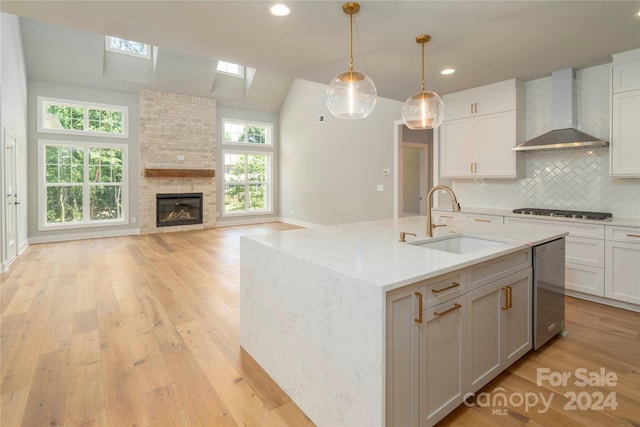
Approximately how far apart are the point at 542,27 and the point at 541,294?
222cm

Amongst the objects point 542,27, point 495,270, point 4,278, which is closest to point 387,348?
point 495,270

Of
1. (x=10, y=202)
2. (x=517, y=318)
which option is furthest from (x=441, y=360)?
(x=10, y=202)

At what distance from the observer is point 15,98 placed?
5.10 m

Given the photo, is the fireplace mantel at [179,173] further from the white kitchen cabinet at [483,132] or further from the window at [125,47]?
the white kitchen cabinet at [483,132]

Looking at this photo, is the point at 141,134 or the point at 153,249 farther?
the point at 141,134

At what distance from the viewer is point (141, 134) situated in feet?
23.9

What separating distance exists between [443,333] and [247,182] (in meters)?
8.28

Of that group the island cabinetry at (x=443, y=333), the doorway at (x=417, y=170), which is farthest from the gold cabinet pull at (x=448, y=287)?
the doorway at (x=417, y=170)

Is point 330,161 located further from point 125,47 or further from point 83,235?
point 83,235

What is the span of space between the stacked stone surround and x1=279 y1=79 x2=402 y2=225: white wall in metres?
2.06

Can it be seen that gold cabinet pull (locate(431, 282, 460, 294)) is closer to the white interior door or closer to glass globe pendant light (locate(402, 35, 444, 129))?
glass globe pendant light (locate(402, 35, 444, 129))

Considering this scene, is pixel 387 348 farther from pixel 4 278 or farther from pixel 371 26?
pixel 4 278

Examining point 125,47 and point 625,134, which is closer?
point 625,134

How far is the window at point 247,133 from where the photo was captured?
884 centimetres
